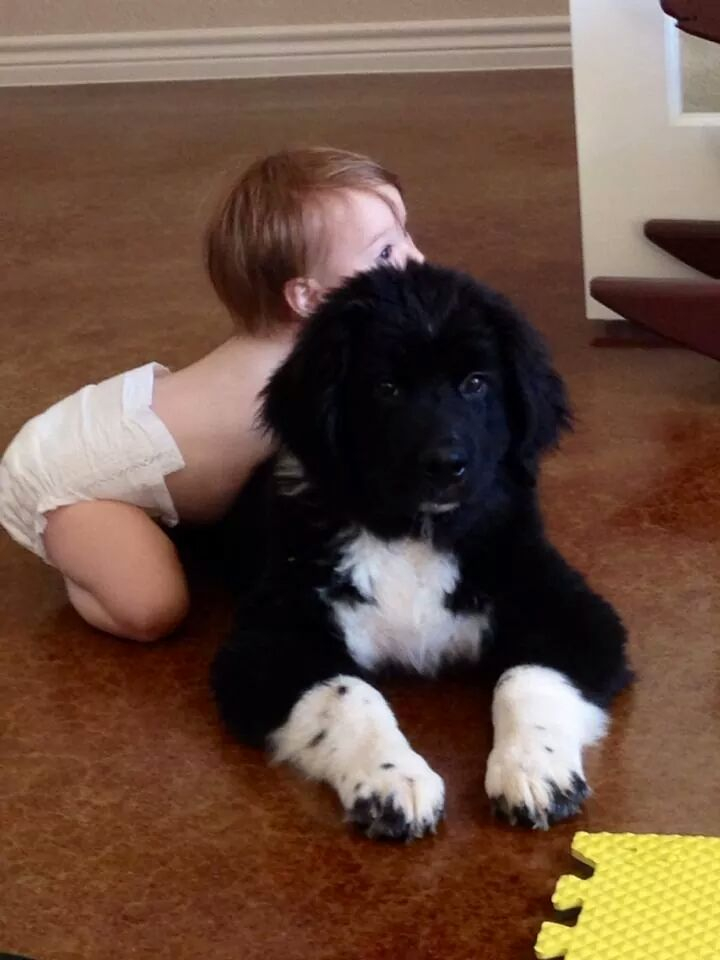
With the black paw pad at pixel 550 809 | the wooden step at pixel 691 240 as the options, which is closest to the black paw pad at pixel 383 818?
the black paw pad at pixel 550 809

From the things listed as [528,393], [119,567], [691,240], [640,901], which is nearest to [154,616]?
[119,567]

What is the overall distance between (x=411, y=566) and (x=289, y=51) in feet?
13.4

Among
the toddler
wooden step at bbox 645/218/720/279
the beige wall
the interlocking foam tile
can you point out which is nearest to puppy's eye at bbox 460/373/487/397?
the toddler

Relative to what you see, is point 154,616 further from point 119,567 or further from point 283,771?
point 283,771

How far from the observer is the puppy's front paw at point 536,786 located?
1.56 meters

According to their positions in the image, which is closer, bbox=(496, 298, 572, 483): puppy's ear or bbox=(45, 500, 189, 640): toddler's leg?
bbox=(496, 298, 572, 483): puppy's ear

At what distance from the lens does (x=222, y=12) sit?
545cm

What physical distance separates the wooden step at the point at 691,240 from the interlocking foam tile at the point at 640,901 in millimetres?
1567

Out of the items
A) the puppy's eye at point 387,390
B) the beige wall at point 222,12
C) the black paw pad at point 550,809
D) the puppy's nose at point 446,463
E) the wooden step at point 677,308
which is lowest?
the black paw pad at point 550,809

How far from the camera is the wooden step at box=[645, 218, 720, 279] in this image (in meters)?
2.80

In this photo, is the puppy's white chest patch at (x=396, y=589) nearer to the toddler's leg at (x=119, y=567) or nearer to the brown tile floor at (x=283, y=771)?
the brown tile floor at (x=283, y=771)

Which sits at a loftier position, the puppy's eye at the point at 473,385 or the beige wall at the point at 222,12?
the puppy's eye at the point at 473,385

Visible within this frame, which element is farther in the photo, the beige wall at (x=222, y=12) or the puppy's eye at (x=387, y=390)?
the beige wall at (x=222, y=12)

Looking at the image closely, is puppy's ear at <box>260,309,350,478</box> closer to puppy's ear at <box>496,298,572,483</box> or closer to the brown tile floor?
puppy's ear at <box>496,298,572,483</box>
